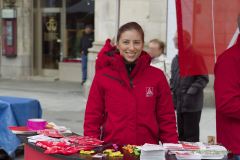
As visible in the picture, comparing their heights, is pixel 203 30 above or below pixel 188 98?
above

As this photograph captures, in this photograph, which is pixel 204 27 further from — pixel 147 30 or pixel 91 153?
pixel 147 30

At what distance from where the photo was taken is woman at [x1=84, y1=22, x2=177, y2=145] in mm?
3721

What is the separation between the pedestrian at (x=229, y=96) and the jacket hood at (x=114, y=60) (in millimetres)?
529

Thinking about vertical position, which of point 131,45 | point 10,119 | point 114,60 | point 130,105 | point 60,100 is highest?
point 131,45

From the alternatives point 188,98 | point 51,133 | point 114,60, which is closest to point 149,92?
point 114,60

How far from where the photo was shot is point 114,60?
12.4 feet

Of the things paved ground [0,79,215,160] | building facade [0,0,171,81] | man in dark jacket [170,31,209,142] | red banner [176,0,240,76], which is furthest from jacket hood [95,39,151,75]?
building facade [0,0,171,81]

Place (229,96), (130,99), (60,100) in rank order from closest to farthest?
1. (229,96)
2. (130,99)
3. (60,100)

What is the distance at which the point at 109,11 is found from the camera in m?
13.1

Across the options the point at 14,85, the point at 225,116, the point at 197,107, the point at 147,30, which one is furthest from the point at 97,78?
the point at 14,85

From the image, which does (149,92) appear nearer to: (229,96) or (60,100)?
(229,96)

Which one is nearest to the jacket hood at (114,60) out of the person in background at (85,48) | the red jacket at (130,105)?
the red jacket at (130,105)

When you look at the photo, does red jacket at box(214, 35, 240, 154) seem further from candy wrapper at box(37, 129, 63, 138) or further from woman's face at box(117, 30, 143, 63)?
candy wrapper at box(37, 129, 63, 138)

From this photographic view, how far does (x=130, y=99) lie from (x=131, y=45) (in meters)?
0.39
